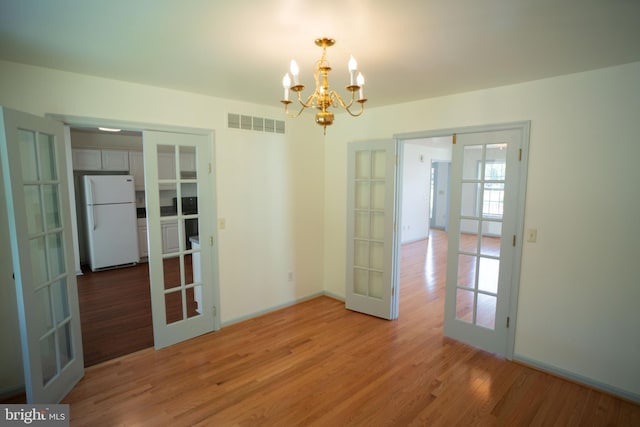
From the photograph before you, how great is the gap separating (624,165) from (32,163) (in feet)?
14.5

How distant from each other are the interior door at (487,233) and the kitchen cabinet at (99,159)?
6.05 metres

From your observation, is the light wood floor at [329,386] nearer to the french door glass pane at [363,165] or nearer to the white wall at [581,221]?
the white wall at [581,221]

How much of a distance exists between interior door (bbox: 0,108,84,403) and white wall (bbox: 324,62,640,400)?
12.2 ft

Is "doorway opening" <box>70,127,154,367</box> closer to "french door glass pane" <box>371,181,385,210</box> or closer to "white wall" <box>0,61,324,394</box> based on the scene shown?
"white wall" <box>0,61,324,394</box>

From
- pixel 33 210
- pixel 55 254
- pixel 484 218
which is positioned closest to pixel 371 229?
pixel 484 218

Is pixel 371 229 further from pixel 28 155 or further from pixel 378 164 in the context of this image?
pixel 28 155

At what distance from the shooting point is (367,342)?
3416 millimetres

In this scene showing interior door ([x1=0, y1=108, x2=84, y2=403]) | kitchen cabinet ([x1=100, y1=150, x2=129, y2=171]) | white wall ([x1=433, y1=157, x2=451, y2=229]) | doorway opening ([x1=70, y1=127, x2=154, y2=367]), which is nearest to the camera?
interior door ([x1=0, y1=108, x2=84, y2=403])

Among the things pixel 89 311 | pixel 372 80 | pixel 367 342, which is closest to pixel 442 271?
pixel 367 342

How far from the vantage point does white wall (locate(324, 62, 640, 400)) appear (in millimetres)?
2467

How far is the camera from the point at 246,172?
12.4ft

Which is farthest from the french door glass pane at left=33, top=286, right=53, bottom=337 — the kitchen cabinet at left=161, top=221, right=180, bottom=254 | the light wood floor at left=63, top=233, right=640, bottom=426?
the kitchen cabinet at left=161, top=221, right=180, bottom=254

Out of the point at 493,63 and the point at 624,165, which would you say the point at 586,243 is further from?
the point at 493,63

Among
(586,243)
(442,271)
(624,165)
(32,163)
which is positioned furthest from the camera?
(442,271)
